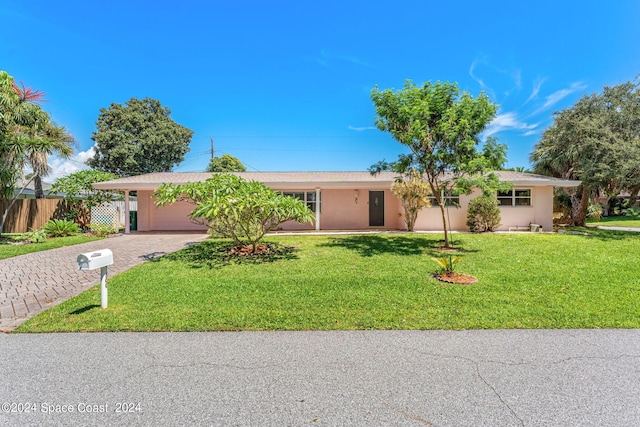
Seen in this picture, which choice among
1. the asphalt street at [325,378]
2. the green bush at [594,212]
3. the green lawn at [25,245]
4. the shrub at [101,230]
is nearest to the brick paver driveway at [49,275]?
the green lawn at [25,245]

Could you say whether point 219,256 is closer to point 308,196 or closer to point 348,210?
point 308,196

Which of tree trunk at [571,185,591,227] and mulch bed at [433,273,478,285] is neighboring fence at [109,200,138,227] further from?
tree trunk at [571,185,591,227]

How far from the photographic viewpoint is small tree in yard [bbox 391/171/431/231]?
13.8 metres

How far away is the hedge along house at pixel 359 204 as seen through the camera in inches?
564

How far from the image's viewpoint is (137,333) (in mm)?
3629

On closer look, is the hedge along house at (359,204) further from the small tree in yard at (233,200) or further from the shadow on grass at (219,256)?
the small tree in yard at (233,200)

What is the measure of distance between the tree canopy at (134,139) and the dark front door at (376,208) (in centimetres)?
2225

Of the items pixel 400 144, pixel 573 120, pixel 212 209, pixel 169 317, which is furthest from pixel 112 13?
pixel 573 120

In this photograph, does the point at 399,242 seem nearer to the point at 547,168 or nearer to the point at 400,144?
the point at 400,144

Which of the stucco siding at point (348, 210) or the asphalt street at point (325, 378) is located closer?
the asphalt street at point (325, 378)

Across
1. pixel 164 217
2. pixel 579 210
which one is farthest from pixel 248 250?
pixel 579 210

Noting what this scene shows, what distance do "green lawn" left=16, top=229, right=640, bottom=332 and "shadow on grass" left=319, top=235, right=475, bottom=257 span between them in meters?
0.43

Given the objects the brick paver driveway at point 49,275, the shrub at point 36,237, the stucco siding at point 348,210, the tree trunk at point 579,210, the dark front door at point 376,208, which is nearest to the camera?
the brick paver driveway at point 49,275

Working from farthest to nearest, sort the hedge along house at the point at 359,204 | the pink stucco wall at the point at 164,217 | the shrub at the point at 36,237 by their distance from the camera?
1. the pink stucco wall at the point at 164,217
2. the hedge along house at the point at 359,204
3. the shrub at the point at 36,237
